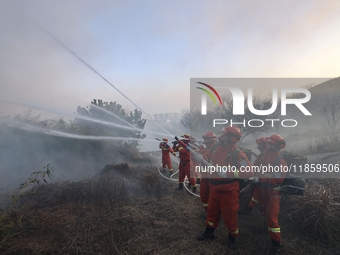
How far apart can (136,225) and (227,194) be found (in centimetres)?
248

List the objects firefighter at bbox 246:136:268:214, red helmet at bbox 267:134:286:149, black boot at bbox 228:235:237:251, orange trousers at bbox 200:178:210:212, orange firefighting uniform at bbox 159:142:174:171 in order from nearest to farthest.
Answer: black boot at bbox 228:235:237:251 < red helmet at bbox 267:134:286:149 < firefighter at bbox 246:136:268:214 < orange trousers at bbox 200:178:210:212 < orange firefighting uniform at bbox 159:142:174:171

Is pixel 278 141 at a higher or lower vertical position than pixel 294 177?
higher

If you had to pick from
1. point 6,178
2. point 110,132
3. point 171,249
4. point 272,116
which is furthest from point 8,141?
point 272,116

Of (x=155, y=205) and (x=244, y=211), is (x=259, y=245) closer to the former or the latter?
(x=244, y=211)

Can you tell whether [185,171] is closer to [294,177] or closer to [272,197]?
[272,197]

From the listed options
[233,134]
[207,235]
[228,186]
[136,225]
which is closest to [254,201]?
[207,235]

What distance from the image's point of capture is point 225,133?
4.40 m

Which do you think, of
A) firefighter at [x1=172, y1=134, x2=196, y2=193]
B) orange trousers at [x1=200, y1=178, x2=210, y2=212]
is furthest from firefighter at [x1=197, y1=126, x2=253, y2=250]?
firefighter at [x1=172, y1=134, x2=196, y2=193]

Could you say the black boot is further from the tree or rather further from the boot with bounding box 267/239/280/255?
the tree

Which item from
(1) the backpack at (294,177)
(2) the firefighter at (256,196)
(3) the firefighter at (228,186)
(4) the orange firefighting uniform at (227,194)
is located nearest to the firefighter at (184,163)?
(2) the firefighter at (256,196)

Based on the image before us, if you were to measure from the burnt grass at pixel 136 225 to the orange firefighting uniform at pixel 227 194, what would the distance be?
0.57 meters

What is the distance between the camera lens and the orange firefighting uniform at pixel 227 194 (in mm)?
4031

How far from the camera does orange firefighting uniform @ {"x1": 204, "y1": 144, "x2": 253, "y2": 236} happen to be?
13.2 ft

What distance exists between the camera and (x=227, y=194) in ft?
13.4
